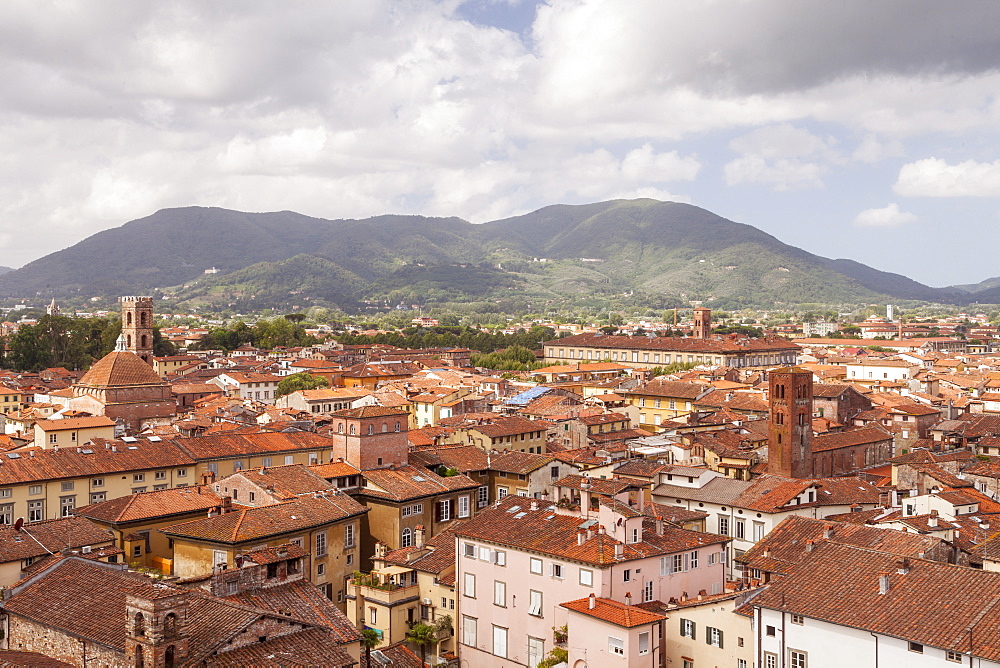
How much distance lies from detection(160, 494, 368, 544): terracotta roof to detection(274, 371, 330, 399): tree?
6381 cm

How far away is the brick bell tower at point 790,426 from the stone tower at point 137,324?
6781cm

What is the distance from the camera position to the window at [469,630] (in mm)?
31706

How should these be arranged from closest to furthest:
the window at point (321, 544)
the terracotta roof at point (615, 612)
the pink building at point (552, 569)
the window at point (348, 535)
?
the terracotta roof at point (615, 612) < the pink building at point (552, 569) < the window at point (321, 544) < the window at point (348, 535)

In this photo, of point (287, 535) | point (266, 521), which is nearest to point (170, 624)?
point (287, 535)

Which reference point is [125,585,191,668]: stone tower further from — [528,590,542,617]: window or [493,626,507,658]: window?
[493,626,507,658]: window

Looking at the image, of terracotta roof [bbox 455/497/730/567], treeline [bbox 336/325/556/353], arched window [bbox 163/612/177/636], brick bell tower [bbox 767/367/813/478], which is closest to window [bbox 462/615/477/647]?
terracotta roof [bbox 455/497/730/567]

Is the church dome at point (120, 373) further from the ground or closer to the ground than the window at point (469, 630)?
further from the ground

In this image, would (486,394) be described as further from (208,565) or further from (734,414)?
(208,565)

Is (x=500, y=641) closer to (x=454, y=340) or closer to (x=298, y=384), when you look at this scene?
(x=298, y=384)

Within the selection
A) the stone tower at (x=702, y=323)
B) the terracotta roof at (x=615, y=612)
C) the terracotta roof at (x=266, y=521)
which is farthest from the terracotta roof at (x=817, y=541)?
the stone tower at (x=702, y=323)

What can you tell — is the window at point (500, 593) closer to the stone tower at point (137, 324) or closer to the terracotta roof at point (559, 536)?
the terracotta roof at point (559, 536)

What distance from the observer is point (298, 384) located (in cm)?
10081

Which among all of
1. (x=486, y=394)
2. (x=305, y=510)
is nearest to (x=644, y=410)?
(x=486, y=394)

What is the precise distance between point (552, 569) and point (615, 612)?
4.06m
